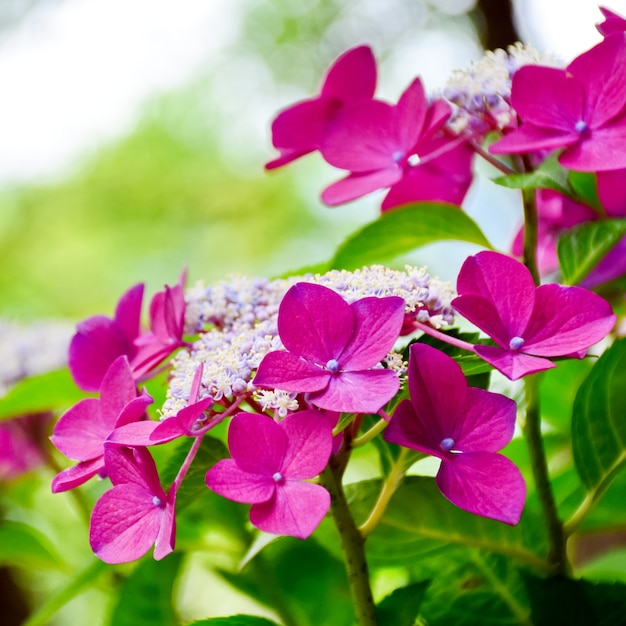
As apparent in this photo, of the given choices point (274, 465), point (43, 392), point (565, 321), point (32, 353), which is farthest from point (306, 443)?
point (32, 353)

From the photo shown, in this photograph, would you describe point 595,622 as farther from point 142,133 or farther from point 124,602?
point 142,133

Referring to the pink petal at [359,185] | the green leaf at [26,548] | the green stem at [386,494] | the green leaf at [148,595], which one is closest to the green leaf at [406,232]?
the pink petal at [359,185]

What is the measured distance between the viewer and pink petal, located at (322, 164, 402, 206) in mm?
416

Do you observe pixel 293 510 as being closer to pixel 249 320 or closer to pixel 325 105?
pixel 249 320

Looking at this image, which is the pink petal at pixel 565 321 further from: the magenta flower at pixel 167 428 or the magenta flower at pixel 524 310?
the magenta flower at pixel 167 428

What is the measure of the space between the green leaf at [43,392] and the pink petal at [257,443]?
1.02 ft

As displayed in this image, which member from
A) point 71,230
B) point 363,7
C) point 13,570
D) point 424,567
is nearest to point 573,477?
point 424,567

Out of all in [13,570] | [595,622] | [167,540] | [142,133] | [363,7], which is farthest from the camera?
[142,133]

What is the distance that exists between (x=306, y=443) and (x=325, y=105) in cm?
26

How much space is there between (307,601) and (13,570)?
49.0 inches

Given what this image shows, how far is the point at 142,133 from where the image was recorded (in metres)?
4.04

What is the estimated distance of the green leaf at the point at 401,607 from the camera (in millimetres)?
379

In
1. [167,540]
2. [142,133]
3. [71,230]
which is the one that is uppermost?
[167,540]

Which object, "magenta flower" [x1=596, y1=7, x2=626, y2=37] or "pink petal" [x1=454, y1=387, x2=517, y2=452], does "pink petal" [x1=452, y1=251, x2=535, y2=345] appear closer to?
"pink petal" [x1=454, y1=387, x2=517, y2=452]
